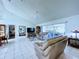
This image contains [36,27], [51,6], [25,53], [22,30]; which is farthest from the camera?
[36,27]

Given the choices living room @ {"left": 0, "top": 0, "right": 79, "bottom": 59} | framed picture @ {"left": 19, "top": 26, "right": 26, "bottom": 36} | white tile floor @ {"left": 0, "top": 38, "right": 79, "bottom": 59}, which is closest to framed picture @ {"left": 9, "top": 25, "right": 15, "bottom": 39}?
living room @ {"left": 0, "top": 0, "right": 79, "bottom": 59}

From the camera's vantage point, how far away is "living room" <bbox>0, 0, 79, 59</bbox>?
4.42m

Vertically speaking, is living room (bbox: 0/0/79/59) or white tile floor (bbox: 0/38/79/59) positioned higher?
living room (bbox: 0/0/79/59)

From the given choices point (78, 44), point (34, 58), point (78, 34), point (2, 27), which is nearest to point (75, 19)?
point (78, 34)

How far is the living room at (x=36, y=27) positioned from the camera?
14.5 feet

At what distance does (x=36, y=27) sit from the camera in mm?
13766

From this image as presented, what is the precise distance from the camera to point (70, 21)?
669 centimetres

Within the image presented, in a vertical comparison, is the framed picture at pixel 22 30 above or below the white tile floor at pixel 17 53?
above

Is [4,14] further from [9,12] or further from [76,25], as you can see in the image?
[76,25]

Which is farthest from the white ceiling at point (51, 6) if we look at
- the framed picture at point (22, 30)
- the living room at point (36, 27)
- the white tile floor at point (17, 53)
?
the framed picture at point (22, 30)

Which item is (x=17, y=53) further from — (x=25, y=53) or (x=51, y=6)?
(x=51, y=6)

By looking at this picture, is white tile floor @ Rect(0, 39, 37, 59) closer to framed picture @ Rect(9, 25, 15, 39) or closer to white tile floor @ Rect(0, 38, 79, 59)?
white tile floor @ Rect(0, 38, 79, 59)

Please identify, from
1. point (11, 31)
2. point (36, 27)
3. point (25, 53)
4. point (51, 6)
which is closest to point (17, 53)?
point (25, 53)

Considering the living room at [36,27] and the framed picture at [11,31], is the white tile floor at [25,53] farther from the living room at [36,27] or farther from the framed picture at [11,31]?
the framed picture at [11,31]
